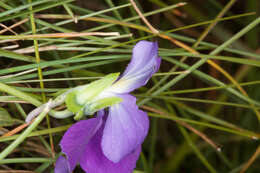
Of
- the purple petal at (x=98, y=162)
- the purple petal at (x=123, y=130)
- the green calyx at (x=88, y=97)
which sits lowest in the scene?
A: the purple petal at (x=98, y=162)

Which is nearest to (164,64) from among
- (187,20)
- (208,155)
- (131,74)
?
(187,20)

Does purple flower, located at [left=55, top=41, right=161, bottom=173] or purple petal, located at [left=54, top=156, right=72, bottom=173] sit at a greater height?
purple flower, located at [left=55, top=41, right=161, bottom=173]

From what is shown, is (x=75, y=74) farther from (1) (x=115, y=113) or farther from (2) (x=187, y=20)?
(2) (x=187, y=20)

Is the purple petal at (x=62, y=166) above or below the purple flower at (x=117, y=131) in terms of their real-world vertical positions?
below

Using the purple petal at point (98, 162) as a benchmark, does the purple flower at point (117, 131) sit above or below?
above

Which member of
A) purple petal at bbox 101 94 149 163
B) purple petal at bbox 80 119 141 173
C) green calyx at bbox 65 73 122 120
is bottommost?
purple petal at bbox 80 119 141 173
